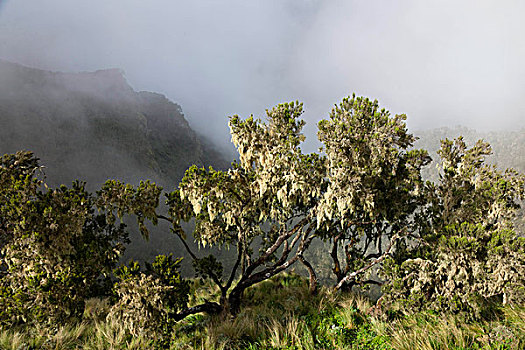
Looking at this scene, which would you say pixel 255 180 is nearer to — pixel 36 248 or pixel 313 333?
pixel 313 333

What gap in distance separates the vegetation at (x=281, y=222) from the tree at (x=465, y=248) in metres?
0.04

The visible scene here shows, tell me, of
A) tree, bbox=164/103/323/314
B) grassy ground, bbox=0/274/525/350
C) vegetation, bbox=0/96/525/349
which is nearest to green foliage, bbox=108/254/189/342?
vegetation, bbox=0/96/525/349

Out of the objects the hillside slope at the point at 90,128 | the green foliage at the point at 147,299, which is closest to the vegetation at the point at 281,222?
the green foliage at the point at 147,299

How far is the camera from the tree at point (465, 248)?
6105 mm

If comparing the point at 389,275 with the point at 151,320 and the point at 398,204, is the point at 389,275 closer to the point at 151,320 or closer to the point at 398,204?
the point at 398,204

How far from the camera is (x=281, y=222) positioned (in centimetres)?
952

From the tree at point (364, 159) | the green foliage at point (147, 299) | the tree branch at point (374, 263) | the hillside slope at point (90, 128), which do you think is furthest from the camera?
the hillside slope at point (90, 128)

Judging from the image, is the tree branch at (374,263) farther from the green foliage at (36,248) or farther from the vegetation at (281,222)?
the green foliage at (36,248)

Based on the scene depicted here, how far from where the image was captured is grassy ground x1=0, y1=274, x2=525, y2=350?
5.52 meters

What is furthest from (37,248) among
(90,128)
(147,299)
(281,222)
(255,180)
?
(90,128)

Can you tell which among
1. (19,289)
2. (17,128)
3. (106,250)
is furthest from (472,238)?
(17,128)

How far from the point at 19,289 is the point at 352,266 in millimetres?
10133

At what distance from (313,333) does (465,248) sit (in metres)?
4.27

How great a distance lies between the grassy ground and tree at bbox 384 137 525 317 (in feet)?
1.86
